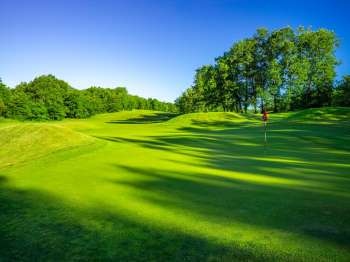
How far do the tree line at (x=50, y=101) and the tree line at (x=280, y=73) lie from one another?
127ft

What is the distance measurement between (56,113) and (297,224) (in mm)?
73784

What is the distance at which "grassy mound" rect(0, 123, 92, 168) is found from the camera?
1226cm

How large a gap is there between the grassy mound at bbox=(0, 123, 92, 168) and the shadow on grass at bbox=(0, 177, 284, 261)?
23.9 ft

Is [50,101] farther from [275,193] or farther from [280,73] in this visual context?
[275,193]

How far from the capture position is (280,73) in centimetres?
Answer: 5441

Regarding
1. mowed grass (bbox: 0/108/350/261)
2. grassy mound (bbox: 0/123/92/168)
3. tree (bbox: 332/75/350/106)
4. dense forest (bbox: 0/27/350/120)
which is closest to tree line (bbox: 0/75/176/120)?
dense forest (bbox: 0/27/350/120)

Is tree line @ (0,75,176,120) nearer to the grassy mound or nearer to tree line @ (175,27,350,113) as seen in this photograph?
tree line @ (175,27,350,113)

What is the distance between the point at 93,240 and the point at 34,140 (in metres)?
12.0

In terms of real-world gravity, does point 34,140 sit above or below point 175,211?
above

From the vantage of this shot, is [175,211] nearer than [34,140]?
Yes

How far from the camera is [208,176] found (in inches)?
284

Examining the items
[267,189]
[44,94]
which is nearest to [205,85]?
[44,94]

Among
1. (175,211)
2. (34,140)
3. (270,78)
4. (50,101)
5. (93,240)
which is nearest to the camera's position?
(93,240)

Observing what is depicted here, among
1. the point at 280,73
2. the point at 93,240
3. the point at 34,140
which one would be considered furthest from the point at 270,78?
the point at 93,240
